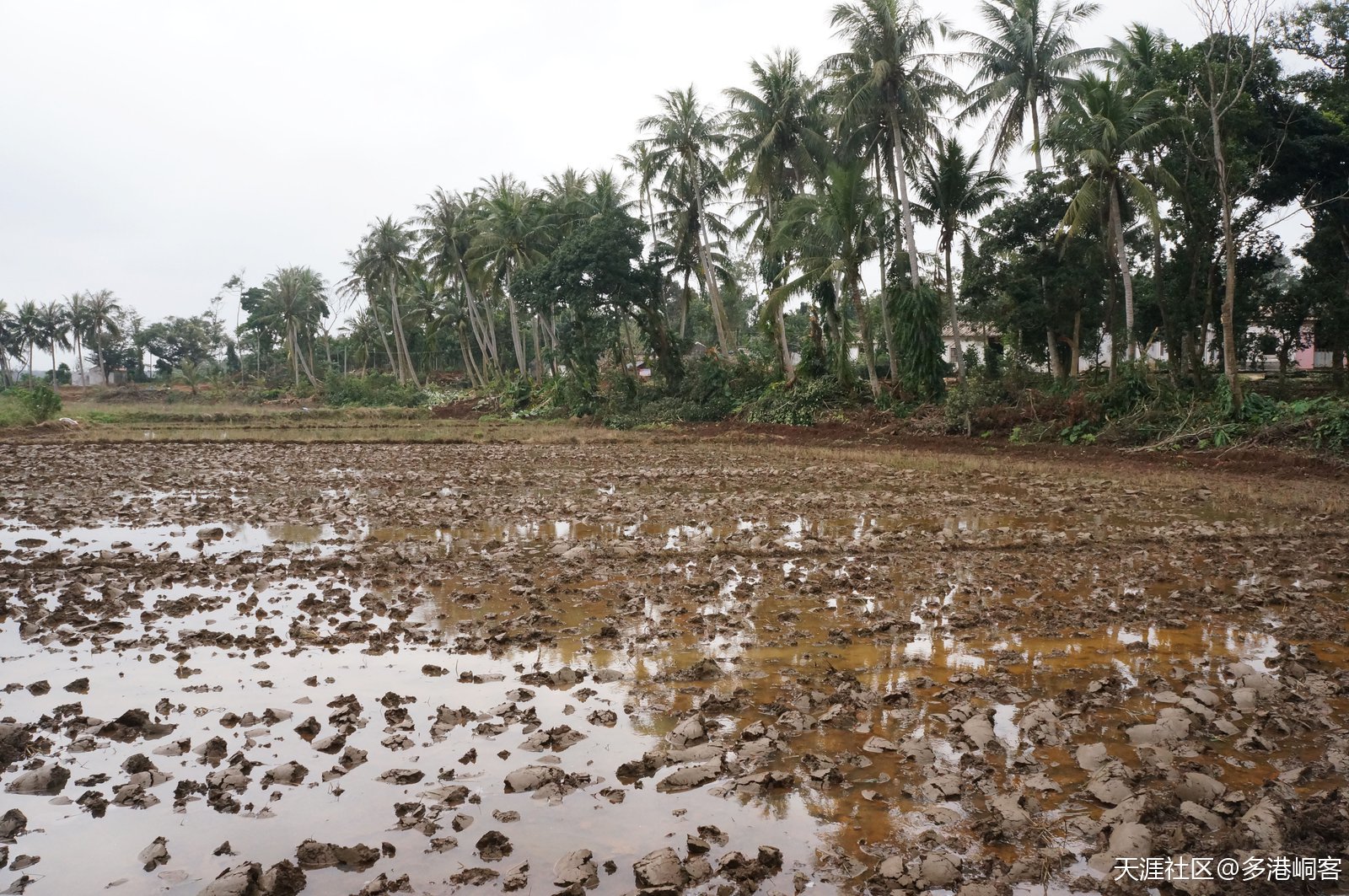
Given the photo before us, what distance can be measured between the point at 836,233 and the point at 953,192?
3943 millimetres

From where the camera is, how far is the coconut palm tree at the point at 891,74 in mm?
24391

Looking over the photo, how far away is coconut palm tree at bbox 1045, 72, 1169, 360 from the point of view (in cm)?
1994

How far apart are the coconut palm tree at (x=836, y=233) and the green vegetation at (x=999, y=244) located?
0.10m

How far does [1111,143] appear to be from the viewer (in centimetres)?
2011

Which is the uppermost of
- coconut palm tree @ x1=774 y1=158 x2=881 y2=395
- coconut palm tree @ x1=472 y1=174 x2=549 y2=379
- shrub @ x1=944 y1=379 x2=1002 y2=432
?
coconut palm tree @ x1=472 y1=174 x2=549 y2=379

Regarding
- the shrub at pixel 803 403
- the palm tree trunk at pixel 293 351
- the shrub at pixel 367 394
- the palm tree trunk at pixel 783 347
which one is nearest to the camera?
the shrub at pixel 803 403

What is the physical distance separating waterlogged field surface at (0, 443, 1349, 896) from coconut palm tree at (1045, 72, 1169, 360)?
476 inches

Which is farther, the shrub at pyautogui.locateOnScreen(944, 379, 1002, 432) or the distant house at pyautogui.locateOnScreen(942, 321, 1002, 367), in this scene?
the distant house at pyautogui.locateOnScreen(942, 321, 1002, 367)

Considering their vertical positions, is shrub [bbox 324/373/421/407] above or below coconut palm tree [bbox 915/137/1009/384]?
below

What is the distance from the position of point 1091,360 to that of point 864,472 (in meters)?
25.2

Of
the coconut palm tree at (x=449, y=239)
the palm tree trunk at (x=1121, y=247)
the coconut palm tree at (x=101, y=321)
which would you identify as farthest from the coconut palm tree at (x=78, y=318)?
the palm tree trunk at (x=1121, y=247)

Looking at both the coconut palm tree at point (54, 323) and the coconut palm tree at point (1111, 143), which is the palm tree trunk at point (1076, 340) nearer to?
the coconut palm tree at point (1111, 143)

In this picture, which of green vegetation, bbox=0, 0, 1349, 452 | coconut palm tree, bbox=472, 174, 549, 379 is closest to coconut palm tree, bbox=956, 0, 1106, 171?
green vegetation, bbox=0, 0, 1349, 452

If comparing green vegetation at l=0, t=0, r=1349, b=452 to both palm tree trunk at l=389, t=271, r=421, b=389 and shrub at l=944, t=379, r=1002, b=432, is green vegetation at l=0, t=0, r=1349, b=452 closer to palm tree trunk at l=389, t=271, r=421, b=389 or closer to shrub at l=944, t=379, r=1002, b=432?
shrub at l=944, t=379, r=1002, b=432
